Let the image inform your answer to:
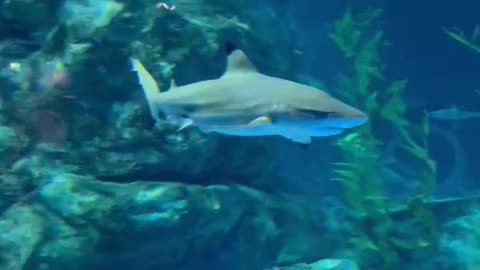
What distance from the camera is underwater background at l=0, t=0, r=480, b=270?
5.55 m

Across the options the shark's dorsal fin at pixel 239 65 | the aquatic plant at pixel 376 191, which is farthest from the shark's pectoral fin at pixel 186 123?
the aquatic plant at pixel 376 191

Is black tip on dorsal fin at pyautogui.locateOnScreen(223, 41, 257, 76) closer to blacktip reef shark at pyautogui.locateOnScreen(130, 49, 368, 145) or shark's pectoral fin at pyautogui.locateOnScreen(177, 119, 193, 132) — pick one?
blacktip reef shark at pyautogui.locateOnScreen(130, 49, 368, 145)

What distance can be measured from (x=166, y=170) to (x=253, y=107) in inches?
113


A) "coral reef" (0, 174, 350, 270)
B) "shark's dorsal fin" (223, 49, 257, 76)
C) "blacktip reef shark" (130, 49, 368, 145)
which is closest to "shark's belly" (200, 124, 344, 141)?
"blacktip reef shark" (130, 49, 368, 145)

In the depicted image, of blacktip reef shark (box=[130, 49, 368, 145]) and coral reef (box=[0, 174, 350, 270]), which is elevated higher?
blacktip reef shark (box=[130, 49, 368, 145])

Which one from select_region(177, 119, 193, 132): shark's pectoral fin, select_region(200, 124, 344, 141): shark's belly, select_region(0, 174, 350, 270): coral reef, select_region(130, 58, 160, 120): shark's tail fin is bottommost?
select_region(0, 174, 350, 270): coral reef

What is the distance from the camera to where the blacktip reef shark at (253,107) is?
3.41 meters

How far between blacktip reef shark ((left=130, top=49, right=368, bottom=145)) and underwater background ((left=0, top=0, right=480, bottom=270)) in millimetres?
1938

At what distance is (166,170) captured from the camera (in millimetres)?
6281

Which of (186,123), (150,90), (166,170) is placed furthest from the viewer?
(166,170)

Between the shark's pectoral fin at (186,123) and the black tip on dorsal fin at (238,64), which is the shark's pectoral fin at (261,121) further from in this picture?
the black tip on dorsal fin at (238,64)

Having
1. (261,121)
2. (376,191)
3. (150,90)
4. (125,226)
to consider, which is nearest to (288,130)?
(261,121)

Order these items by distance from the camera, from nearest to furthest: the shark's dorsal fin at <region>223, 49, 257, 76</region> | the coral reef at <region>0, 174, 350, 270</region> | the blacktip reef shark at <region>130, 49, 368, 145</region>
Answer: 1. the blacktip reef shark at <region>130, 49, 368, 145</region>
2. the shark's dorsal fin at <region>223, 49, 257, 76</region>
3. the coral reef at <region>0, 174, 350, 270</region>

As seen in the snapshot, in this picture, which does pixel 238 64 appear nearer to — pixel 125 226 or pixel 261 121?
pixel 261 121
